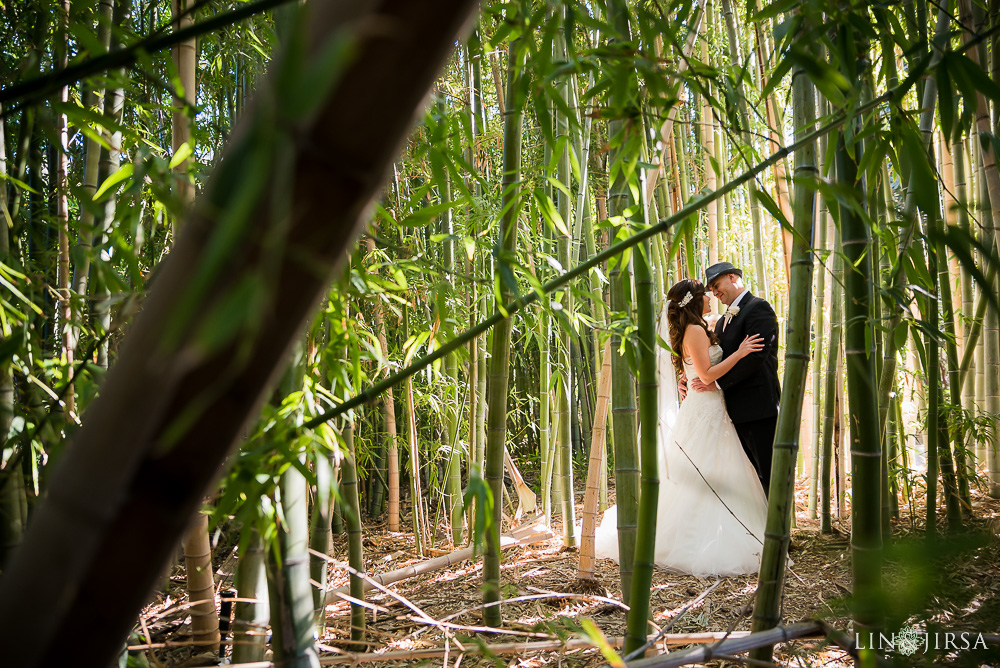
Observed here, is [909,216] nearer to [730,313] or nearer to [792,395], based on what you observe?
[792,395]

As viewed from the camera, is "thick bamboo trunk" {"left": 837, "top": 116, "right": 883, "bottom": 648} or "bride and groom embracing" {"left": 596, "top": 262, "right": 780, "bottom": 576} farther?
"bride and groom embracing" {"left": 596, "top": 262, "right": 780, "bottom": 576}

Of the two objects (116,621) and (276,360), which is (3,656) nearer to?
(116,621)

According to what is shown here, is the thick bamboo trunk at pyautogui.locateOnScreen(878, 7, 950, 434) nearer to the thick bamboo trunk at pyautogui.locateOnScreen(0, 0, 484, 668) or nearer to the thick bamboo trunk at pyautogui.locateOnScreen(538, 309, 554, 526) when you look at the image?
the thick bamboo trunk at pyautogui.locateOnScreen(0, 0, 484, 668)

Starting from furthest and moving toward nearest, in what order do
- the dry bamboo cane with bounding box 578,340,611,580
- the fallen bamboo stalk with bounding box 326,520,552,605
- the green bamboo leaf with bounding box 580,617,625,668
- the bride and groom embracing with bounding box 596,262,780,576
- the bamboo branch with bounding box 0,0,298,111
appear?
the bride and groom embracing with bounding box 596,262,780,576 → the dry bamboo cane with bounding box 578,340,611,580 → the fallen bamboo stalk with bounding box 326,520,552,605 → the green bamboo leaf with bounding box 580,617,625,668 → the bamboo branch with bounding box 0,0,298,111

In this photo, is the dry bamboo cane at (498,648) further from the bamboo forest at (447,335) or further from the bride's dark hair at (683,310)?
the bride's dark hair at (683,310)

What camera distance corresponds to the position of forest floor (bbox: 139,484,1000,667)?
4.80ft

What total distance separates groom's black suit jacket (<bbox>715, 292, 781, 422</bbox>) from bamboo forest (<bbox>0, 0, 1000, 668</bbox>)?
14mm

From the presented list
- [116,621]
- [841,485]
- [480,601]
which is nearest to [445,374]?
[480,601]

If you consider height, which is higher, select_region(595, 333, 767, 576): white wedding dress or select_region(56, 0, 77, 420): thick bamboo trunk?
select_region(56, 0, 77, 420): thick bamboo trunk

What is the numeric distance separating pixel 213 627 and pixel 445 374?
1.55 metres

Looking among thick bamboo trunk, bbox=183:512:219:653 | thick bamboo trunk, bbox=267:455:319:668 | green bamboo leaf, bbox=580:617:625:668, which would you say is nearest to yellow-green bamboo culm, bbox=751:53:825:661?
green bamboo leaf, bbox=580:617:625:668

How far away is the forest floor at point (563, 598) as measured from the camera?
4.80 feet

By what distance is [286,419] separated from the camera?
799 mm

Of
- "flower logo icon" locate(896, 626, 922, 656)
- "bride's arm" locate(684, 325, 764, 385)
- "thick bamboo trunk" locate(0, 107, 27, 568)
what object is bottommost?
"flower logo icon" locate(896, 626, 922, 656)
